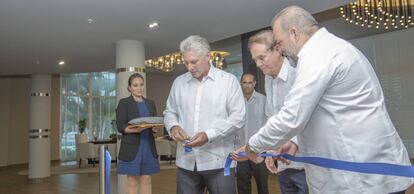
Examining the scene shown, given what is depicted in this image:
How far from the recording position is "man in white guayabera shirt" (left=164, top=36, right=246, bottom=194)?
1845 millimetres

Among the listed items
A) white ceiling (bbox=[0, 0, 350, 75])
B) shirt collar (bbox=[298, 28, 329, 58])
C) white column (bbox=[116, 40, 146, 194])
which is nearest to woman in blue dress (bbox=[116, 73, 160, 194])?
white ceiling (bbox=[0, 0, 350, 75])

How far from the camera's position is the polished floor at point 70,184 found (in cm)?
614

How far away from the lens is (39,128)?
812 cm

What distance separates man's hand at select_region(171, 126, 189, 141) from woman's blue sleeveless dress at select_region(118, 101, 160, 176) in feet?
4.91

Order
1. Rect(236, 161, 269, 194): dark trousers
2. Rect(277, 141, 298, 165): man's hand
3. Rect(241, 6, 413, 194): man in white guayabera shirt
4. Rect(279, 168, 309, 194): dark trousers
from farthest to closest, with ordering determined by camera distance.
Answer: Rect(236, 161, 269, 194): dark trousers, Rect(279, 168, 309, 194): dark trousers, Rect(277, 141, 298, 165): man's hand, Rect(241, 6, 413, 194): man in white guayabera shirt

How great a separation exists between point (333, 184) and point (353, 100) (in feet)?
1.03

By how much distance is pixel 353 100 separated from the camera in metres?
1.18

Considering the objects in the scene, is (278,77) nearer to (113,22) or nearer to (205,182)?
(205,182)

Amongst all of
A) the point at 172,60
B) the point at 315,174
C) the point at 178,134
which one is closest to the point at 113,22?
the point at 178,134

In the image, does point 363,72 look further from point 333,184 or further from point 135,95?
point 135,95

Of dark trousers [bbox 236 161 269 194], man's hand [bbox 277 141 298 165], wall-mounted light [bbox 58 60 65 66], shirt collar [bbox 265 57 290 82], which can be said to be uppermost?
wall-mounted light [bbox 58 60 65 66]

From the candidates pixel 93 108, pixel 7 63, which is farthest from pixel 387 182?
pixel 93 108

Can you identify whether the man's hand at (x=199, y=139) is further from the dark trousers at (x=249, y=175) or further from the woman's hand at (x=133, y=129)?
the dark trousers at (x=249, y=175)

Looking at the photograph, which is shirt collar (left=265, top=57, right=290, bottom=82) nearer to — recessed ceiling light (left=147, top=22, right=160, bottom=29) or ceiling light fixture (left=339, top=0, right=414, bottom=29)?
recessed ceiling light (left=147, top=22, right=160, bottom=29)
